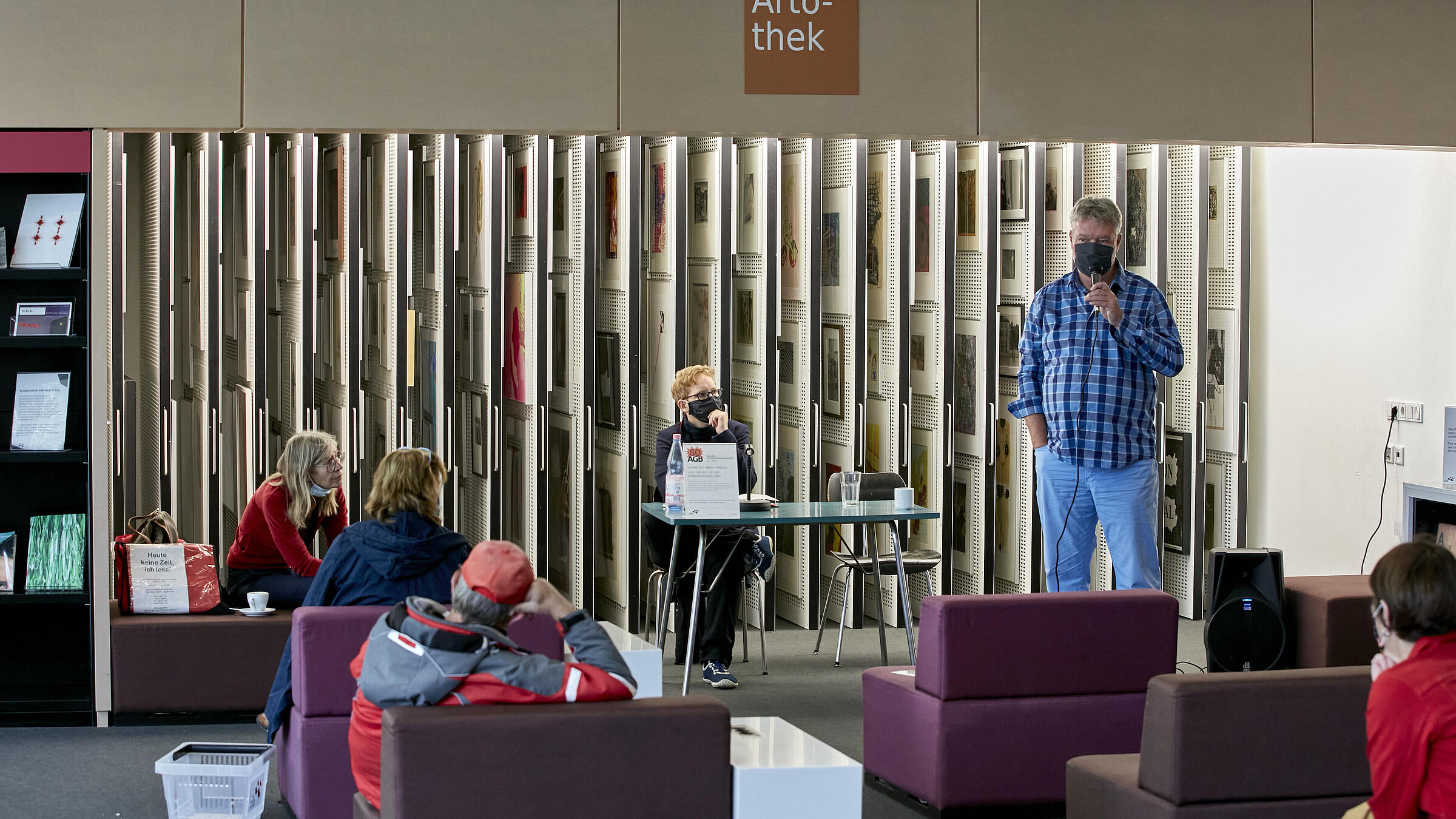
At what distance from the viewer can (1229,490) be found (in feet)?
25.7

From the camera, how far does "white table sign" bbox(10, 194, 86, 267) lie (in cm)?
566

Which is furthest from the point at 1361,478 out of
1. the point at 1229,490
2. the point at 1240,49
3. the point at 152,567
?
the point at 152,567

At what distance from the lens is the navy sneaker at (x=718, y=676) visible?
21.1 ft

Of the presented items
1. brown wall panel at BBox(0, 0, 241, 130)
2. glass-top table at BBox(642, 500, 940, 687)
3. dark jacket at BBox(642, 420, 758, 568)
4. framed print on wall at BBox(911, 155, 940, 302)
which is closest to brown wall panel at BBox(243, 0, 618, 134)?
brown wall panel at BBox(0, 0, 241, 130)

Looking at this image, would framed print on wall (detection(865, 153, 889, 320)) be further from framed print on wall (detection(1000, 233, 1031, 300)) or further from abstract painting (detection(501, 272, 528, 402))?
abstract painting (detection(501, 272, 528, 402))

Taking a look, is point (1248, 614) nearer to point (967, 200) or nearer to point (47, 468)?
point (967, 200)

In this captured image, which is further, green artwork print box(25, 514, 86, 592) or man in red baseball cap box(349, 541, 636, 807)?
green artwork print box(25, 514, 86, 592)

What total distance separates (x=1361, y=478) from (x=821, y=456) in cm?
269

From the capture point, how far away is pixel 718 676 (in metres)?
6.46

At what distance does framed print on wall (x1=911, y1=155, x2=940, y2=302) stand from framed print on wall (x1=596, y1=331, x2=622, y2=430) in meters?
1.60

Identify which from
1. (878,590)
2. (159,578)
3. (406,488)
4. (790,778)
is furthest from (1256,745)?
(159,578)

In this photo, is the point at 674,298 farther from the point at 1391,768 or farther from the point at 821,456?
the point at 1391,768

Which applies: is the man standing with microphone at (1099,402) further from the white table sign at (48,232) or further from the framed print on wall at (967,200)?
the white table sign at (48,232)

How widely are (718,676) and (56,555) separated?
266 cm
